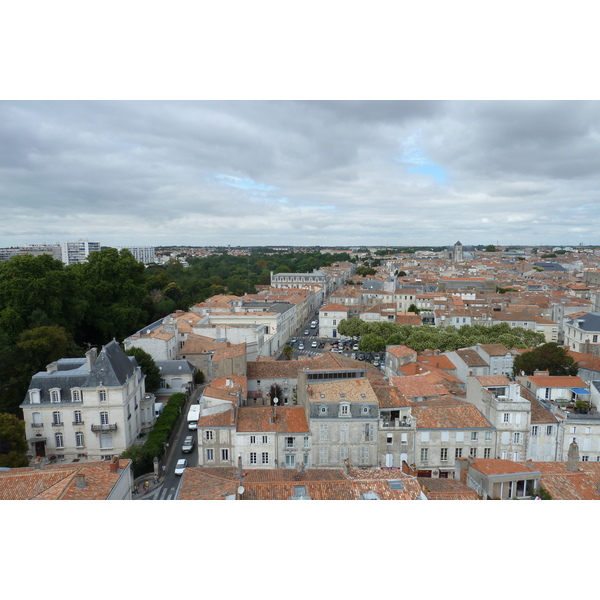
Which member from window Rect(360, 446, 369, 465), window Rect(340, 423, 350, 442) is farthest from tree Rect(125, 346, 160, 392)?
window Rect(360, 446, 369, 465)

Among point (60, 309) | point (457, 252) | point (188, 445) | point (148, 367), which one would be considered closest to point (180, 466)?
point (188, 445)

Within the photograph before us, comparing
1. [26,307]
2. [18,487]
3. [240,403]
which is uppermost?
[26,307]

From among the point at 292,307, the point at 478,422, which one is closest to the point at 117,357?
the point at 478,422

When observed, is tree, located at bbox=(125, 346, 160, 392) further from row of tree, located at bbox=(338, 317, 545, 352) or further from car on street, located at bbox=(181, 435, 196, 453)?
row of tree, located at bbox=(338, 317, 545, 352)

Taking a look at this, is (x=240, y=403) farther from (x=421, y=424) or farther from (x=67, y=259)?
(x=67, y=259)

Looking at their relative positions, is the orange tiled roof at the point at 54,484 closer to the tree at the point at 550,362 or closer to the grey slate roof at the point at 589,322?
the tree at the point at 550,362

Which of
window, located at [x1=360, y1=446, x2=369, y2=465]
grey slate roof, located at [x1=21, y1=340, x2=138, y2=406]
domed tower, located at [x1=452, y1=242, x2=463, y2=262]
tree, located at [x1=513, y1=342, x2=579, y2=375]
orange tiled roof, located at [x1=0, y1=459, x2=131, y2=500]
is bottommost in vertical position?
window, located at [x1=360, y1=446, x2=369, y2=465]
